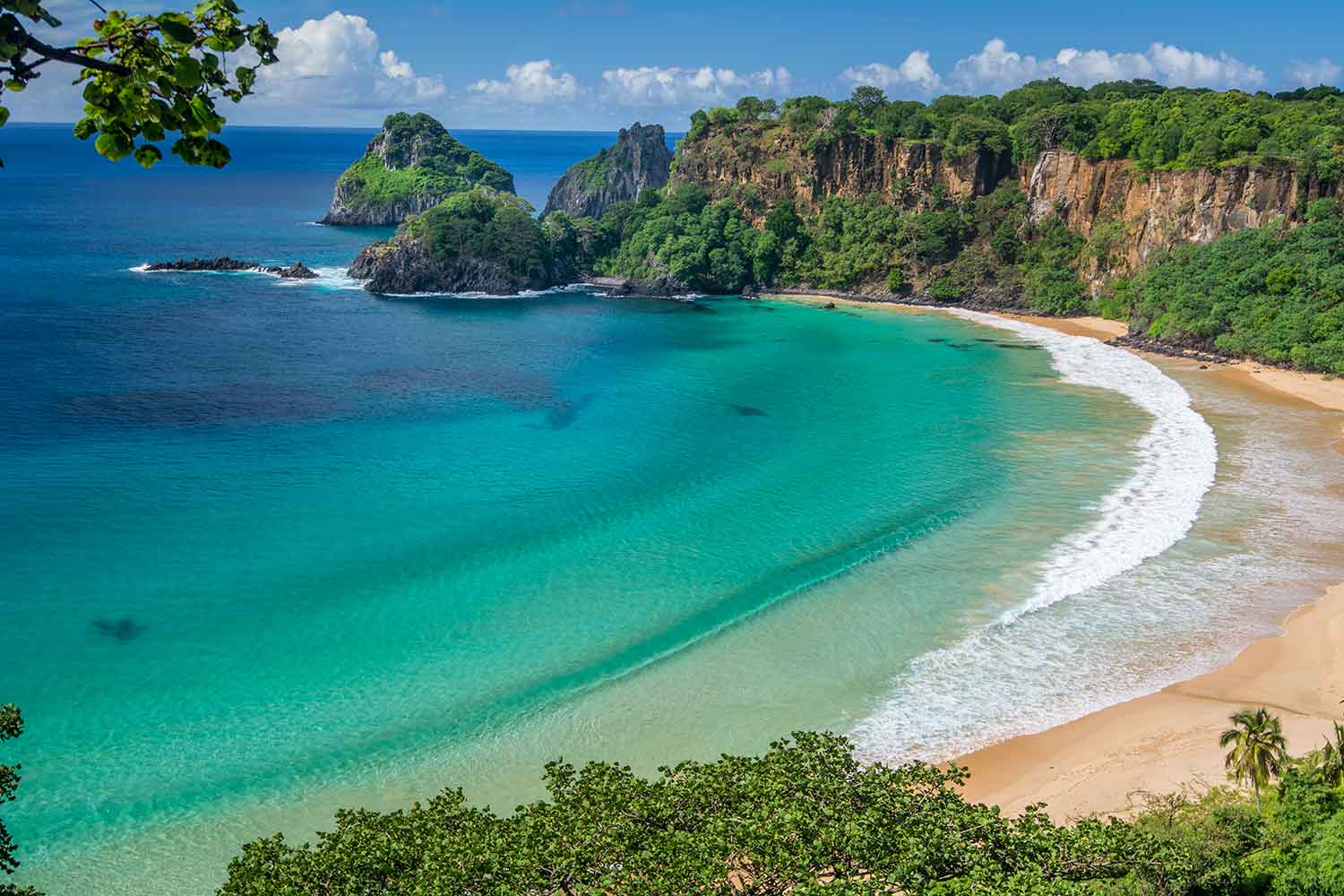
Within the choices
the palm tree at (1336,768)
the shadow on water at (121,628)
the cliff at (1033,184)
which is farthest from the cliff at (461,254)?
the palm tree at (1336,768)

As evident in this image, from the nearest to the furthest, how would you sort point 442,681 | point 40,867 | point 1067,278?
point 40,867, point 442,681, point 1067,278

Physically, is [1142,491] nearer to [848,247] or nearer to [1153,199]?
[1153,199]

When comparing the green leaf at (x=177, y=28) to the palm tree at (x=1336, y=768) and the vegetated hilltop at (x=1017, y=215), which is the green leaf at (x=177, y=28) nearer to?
the palm tree at (x=1336, y=768)

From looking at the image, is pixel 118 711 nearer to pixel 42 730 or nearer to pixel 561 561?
pixel 42 730

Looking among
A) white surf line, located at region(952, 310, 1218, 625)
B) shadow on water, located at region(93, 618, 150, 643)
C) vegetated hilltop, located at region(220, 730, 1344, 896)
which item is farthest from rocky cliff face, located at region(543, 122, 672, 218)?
→ vegetated hilltop, located at region(220, 730, 1344, 896)

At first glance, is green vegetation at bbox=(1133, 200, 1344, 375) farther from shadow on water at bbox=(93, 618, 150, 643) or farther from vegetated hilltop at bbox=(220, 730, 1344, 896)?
shadow on water at bbox=(93, 618, 150, 643)

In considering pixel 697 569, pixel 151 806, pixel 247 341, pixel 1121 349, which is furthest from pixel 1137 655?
pixel 247 341
